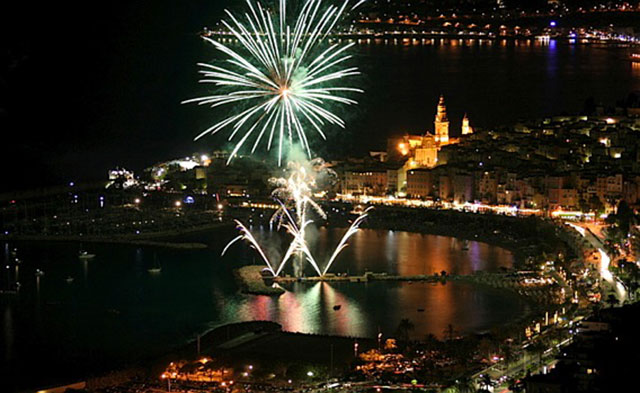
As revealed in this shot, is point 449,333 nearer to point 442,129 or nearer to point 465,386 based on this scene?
point 465,386

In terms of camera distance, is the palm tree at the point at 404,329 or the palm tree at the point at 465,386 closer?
the palm tree at the point at 465,386

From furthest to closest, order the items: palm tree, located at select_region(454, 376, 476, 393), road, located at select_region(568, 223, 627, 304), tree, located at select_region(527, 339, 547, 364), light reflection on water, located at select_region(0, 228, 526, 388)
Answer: road, located at select_region(568, 223, 627, 304), light reflection on water, located at select_region(0, 228, 526, 388), tree, located at select_region(527, 339, 547, 364), palm tree, located at select_region(454, 376, 476, 393)

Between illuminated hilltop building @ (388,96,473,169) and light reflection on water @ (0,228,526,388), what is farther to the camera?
illuminated hilltop building @ (388,96,473,169)

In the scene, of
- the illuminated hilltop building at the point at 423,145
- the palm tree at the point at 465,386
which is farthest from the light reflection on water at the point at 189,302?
the illuminated hilltop building at the point at 423,145

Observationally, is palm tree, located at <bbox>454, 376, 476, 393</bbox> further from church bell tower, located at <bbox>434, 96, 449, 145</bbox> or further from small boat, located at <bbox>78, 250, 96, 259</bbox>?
church bell tower, located at <bbox>434, 96, 449, 145</bbox>

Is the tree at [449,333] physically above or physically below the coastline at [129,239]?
below

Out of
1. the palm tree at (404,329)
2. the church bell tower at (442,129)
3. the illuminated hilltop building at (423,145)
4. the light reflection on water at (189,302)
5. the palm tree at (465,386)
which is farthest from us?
the church bell tower at (442,129)

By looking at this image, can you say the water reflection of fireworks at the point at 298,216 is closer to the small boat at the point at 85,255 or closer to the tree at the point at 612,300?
the small boat at the point at 85,255

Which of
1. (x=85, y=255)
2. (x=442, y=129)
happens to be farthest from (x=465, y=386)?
(x=442, y=129)

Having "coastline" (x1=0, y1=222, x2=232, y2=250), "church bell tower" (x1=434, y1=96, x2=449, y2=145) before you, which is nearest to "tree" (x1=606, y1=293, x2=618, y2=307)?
"coastline" (x1=0, y1=222, x2=232, y2=250)

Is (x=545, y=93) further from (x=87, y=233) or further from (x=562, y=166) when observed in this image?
(x=87, y=233)

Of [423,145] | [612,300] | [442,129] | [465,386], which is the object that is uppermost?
[442,129]

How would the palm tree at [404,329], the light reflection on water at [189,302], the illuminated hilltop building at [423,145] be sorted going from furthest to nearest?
the illuminated hilltop building at [423,145] < the light reflection on water at [189,302] < the palm tree at [404,329]
